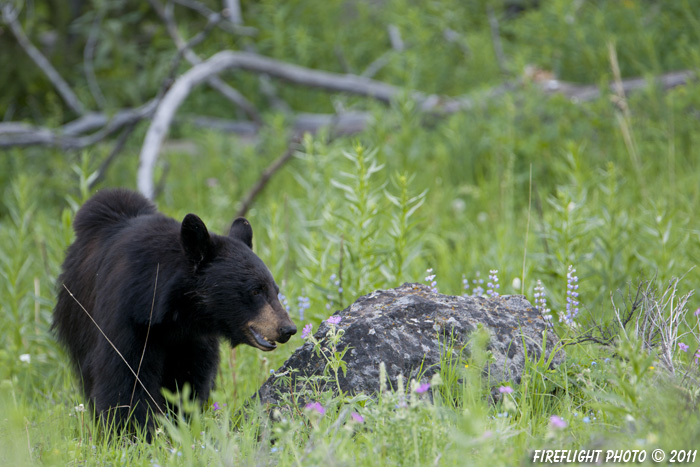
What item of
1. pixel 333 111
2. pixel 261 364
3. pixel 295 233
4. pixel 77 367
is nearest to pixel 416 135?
pixel 295 233

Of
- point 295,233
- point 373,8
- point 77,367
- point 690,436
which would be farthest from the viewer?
point 373,8

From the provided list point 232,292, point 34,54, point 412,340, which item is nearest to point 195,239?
point 232,292

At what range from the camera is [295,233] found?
5898mm

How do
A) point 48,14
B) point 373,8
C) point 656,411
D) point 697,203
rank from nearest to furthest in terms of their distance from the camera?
point 656,411 < point 697,203 < point 48,14 < point 373,8

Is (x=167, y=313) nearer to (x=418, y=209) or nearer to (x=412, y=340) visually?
(x=412, y=340)

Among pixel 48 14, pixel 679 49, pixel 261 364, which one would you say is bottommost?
pixel 261 364

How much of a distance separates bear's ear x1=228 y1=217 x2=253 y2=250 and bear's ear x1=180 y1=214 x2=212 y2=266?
12.7 inches

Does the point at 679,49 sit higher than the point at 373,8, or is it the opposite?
the point at 373,8

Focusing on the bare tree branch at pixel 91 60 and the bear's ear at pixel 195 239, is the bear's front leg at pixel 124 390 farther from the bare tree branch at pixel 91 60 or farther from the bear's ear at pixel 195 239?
the bare tree branch at pixel 91 60

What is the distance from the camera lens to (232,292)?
3.03 m

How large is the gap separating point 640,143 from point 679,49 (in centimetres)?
174

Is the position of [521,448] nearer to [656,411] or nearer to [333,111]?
[656,411]

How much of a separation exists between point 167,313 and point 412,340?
1103mm

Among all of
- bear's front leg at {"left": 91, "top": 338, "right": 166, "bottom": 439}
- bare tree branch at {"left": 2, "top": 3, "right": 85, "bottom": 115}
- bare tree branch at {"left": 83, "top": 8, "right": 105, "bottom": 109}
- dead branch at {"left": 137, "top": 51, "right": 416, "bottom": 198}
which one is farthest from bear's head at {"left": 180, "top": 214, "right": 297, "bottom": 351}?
bare tree branch at {"left": 83, "top": 8, "right": 105, "bottom": 109}
